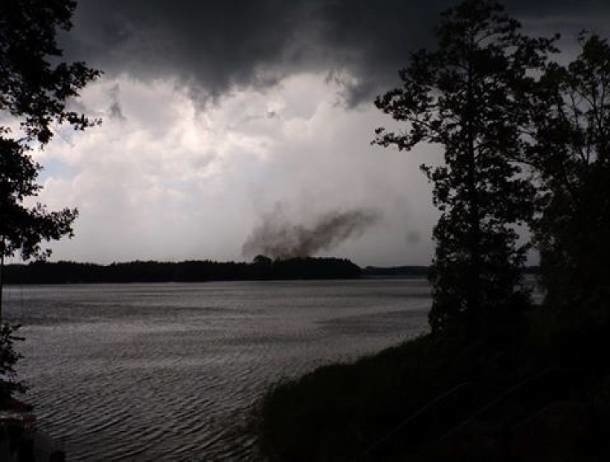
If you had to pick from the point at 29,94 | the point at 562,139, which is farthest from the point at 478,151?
the point at 29,94

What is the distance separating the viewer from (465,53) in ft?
79.4

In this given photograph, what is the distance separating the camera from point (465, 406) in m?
15.1

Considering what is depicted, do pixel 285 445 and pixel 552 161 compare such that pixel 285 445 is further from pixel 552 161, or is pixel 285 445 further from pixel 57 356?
pixel 57 356

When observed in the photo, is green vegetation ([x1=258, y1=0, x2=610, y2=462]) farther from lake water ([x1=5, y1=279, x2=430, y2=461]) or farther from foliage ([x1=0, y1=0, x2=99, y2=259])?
foliage ([x1=0, y1=0, x2=99, y2=259])

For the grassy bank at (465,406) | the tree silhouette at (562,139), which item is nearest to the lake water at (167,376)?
the grassy bank at (465,406)

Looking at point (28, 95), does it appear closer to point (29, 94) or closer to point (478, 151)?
point (29, 94)

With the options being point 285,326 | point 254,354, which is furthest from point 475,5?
point 285,326

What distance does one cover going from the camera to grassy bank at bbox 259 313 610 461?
1047 centimetres

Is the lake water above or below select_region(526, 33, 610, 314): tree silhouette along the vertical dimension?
below

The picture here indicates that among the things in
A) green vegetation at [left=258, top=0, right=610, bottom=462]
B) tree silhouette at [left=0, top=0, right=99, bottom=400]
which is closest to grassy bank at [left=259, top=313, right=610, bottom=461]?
green vegetation at [left=258, top=0, right=610, bottom=462]

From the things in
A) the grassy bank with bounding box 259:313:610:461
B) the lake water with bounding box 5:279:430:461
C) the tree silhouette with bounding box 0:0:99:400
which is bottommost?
the lake water with bounding box 5:279:430:461

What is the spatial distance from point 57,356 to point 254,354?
46.4 ft

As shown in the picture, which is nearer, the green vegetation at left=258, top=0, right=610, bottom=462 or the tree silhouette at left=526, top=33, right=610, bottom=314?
the green vegetation at left=258, top=0, right=610, bottom=462

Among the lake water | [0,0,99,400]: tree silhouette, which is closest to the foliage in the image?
[0,0,99,400]: tree silhouette
